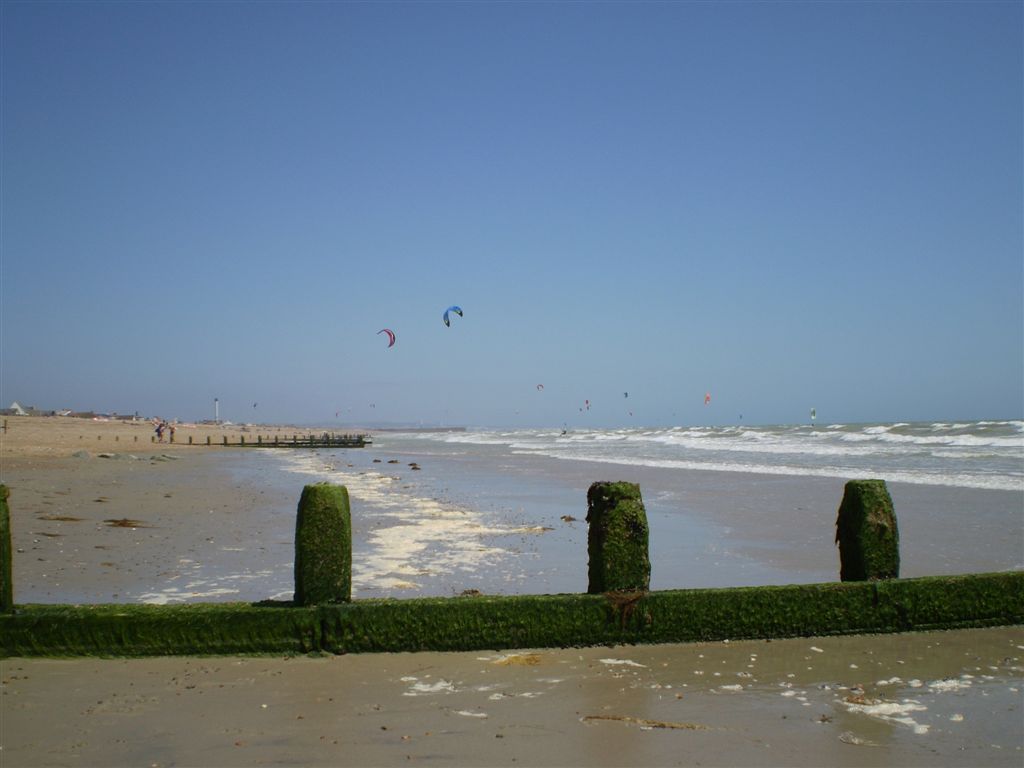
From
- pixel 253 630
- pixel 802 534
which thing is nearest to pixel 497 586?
pixel 253 630

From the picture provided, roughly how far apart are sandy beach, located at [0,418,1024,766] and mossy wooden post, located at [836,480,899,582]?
54 centimetres

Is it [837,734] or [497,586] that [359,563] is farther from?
[837,734]

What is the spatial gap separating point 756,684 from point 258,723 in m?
3.28

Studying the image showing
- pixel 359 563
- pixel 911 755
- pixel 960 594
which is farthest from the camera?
pixel 359 563

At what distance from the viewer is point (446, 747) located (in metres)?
4.30

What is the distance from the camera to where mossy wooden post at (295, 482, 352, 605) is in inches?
230

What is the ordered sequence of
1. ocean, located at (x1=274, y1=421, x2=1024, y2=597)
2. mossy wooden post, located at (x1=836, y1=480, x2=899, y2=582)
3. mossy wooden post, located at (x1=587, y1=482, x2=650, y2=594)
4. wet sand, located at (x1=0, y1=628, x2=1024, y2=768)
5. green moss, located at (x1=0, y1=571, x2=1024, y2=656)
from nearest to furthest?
1. wet sand, located at (x1=0, y1=628, x2=1024, y2=768)
2. green moss, located at (x1=0, y1=571, x2=1024, y2=656)
3. mossy wooden post, located at (x1=587, y1=482, x2=650, y2=594)
4. mossy wooden post, located at (x1=836, y1=480, x2=899, y2=582)
5. ocean, located at (x1=274, y1=421, x2=1024, y2=597)

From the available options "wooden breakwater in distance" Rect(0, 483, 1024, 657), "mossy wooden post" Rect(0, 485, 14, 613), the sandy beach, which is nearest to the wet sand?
the sandy beach

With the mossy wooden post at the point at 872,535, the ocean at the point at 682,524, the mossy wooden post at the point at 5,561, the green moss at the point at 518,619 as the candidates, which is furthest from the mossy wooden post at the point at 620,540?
the mossy wooden post at the point at 5,561

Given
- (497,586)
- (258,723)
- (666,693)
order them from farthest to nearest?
1. (497,586)
2. (666,693)
3. (258,723)

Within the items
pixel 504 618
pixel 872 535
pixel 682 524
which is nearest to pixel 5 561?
pixel 504 618

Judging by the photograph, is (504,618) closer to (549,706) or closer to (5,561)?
(549,706)

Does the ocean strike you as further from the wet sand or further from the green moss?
the wet sand

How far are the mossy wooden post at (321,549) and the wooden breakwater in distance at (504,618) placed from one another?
2 centimetres
